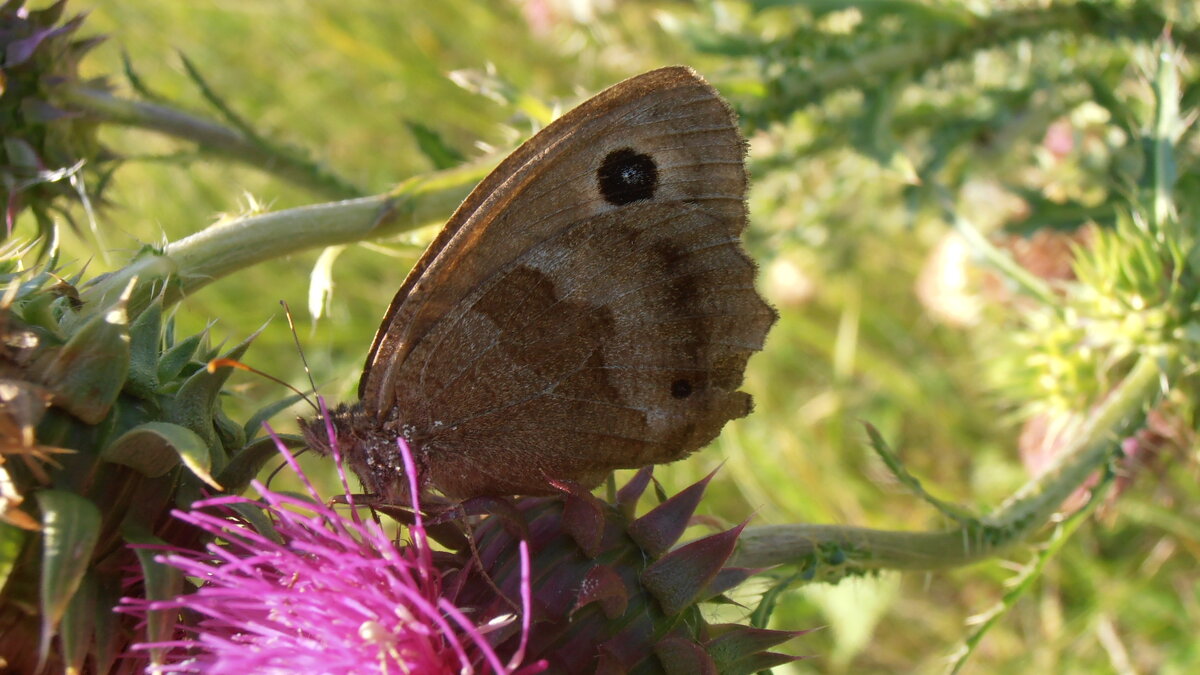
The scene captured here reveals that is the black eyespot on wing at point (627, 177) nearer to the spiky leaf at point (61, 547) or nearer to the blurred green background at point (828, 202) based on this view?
the blurred green background at point (828, 202)

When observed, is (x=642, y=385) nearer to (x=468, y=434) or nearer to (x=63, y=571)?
(x=468, y=434)

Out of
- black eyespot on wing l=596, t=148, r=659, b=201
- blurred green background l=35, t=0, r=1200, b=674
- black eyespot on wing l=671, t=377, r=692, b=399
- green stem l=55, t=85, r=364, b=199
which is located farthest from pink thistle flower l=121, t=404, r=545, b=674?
green stem l=55, t=85, r=364, b=199

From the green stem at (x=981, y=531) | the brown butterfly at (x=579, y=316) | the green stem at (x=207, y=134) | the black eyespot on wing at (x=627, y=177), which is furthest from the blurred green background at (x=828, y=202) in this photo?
the black eyespot on wing at (x=627, y=177)

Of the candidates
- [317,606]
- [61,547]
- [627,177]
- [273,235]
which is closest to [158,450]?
[61,547]

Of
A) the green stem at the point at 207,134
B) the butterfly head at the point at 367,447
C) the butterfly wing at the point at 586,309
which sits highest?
the green stem at the point at 207,134

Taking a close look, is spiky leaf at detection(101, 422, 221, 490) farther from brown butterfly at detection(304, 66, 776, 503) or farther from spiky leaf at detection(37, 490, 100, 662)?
brown butterfly at detection(304, 66, 776, 503)

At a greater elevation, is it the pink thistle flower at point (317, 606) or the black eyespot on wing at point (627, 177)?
the black eyespot on wing at point (627, 177)

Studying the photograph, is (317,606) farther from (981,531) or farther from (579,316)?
(981,531)
